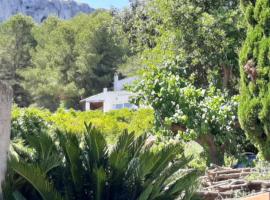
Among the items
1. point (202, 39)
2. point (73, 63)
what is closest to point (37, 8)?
point (73, 63)

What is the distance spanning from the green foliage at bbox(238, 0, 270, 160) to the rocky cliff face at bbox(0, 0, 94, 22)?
101 metres

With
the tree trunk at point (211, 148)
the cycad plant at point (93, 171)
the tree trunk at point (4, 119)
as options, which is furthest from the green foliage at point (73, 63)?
the tree trunk at point (4, 119)

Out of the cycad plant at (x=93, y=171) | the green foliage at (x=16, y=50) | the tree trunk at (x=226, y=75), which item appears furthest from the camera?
the green foliage at (x=16, y=50)

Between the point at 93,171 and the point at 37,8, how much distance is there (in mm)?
108906

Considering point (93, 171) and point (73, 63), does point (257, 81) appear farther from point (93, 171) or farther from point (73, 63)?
point (73, 63)

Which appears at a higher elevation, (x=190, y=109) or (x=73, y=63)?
(x=73, y=63)

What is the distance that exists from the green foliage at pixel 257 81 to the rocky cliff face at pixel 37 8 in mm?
100729

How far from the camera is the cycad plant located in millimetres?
6270

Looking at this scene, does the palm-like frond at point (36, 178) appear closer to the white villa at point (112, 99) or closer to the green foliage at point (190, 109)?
the green foliage at point (190, 109)

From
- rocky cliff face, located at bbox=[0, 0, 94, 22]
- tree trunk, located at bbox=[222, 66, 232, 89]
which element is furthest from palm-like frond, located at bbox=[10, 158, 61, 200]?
rocky cliff face, located at bbox=[0, 0, 94, 22]

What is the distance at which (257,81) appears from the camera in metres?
9.74

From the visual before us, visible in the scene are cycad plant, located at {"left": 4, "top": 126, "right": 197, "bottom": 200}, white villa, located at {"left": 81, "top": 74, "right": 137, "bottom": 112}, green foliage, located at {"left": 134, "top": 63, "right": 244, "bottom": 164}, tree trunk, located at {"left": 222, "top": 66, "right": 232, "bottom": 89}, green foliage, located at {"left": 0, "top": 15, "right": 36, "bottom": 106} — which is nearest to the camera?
cycad plant, located at {"left": 4, "top": 126, "right": 197, "bottom": 200}

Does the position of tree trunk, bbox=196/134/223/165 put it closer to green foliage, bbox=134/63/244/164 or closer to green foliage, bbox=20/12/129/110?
green foliage, bbox=134/63/244/164

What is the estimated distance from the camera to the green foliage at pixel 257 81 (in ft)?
31.4
